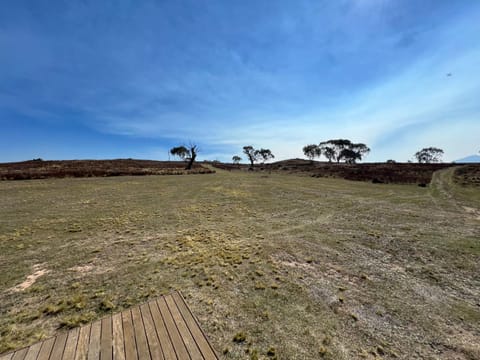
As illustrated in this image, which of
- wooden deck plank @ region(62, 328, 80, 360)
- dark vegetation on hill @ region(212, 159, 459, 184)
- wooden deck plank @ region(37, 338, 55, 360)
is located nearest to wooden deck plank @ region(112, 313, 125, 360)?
wooden deck plank @ region(62, 328, 80, 360)

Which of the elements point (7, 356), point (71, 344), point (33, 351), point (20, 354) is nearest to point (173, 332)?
point (71, 344)

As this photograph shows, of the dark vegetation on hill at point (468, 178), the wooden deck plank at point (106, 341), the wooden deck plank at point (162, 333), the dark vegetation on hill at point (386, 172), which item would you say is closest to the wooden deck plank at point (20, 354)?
the wooden deck plank at point (106, 341)

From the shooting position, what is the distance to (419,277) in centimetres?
482

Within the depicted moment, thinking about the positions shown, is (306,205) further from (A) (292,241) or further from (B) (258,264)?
(B) (258,264)

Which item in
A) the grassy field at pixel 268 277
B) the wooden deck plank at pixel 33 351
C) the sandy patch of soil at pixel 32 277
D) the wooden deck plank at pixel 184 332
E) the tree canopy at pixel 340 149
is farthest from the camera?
the tree canopy at pixel 340 149

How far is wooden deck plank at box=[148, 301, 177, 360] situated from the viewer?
2.65 metres

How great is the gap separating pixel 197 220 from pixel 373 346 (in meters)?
7.39

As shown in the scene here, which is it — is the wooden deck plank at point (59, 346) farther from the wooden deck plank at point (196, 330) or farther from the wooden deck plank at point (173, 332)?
the wooden deck plank at point (196, 330)

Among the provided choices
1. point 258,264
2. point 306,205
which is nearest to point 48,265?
point 258,264

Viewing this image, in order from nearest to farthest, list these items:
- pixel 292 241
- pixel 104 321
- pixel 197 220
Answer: pixel 104 321, pixel 292 241, pixel 197 220

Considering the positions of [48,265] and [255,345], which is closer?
[255,345]

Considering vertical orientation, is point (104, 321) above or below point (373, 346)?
above

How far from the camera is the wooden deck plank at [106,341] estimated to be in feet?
8.61

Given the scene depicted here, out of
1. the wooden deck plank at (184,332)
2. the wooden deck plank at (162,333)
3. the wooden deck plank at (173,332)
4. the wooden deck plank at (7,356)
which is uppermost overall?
the wooden deck plank at (7,356)
